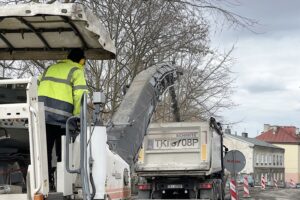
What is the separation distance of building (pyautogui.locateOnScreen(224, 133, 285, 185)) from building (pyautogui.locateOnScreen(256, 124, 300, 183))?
5238mm

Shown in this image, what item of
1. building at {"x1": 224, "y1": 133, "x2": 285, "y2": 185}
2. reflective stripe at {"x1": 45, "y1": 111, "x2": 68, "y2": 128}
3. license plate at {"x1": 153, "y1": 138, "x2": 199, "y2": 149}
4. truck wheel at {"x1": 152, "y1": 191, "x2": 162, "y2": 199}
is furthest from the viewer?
building at {"x1": 224, "y1": 133, "x2": 285, "y2": 185}

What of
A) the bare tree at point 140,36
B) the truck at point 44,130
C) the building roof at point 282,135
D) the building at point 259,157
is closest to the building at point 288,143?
the building roof at point 282,135

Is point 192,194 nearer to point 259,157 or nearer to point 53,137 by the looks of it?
point 53,137

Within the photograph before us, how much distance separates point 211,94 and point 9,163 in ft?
82.2

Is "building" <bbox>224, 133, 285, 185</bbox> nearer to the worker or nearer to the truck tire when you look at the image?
the truck tire

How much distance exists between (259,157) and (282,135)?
21.2m

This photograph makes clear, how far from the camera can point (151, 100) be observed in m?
10.1

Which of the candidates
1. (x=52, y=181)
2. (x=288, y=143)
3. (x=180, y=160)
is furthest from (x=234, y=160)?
(x=288, y=143)

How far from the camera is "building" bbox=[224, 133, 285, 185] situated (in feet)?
282

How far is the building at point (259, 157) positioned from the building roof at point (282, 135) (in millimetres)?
7281

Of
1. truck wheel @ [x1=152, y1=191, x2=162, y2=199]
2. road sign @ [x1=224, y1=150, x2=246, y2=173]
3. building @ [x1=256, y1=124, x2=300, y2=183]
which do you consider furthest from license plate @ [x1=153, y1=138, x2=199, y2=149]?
building @ [x1=256, y1=124, x2=300, y2=183]

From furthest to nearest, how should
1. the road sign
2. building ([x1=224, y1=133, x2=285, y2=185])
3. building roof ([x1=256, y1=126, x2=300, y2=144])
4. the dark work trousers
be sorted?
building roof ([x1=256, y1=126, x2=300, y2=144]) < building ([x1=224, y1=133, x2=285, y2=185]) < the road sign < the dark work trousers

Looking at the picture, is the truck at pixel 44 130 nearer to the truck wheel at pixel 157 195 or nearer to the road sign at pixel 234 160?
the truck wheel at pixel 157 195

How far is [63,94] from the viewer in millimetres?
5402
